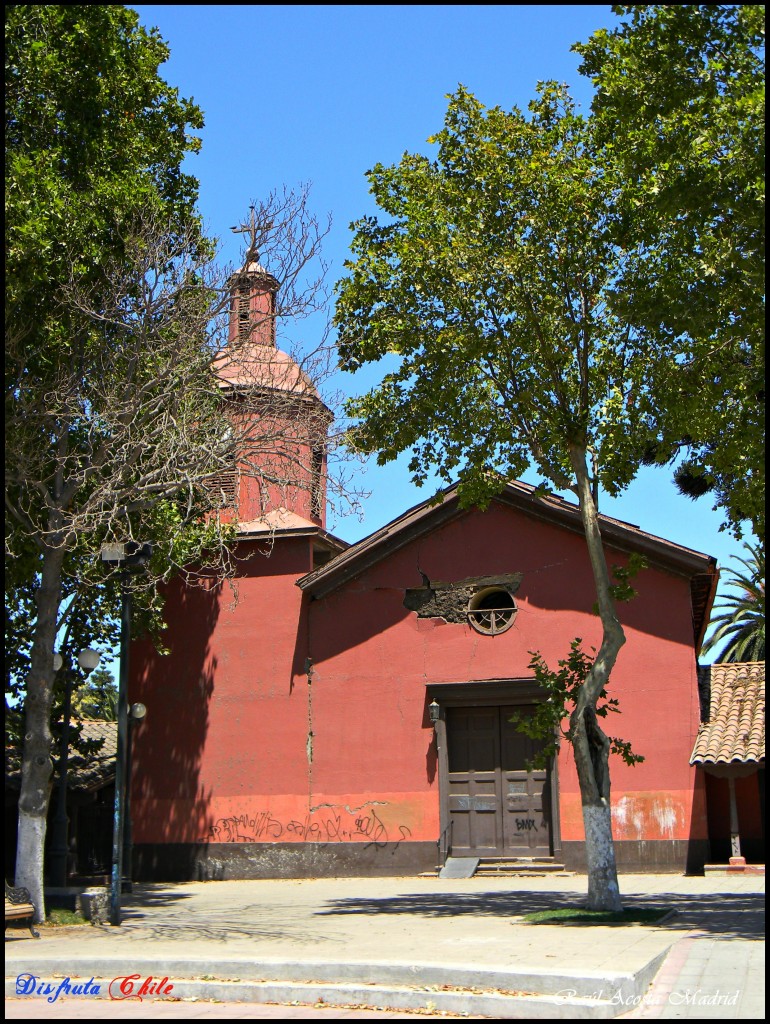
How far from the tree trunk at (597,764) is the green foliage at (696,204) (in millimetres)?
2235

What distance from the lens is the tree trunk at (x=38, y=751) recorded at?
13398mm

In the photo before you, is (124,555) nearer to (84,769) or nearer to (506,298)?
(506,298)

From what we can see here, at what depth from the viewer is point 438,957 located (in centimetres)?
918

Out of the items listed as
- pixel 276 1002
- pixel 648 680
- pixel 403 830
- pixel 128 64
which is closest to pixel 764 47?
pixel 128 64

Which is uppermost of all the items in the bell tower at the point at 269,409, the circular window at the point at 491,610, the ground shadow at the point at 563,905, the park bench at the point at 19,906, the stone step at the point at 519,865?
the bell tower at the point at 269,409

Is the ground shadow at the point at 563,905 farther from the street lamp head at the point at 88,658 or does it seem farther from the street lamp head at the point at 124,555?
the street lamp head at the point at 124,555

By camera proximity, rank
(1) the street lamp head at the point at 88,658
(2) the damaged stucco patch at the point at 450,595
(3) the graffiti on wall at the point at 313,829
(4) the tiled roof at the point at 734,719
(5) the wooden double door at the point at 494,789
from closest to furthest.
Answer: (1) the street lamp head at the point at 88,658 < (4) the tiled roof at the point at 734,719 < (5) the wooden double door at the point at 494,789 < (3) the graffiti on wall at the point at 313,829 < (2) the damaged stucco patch at the point at 450,595

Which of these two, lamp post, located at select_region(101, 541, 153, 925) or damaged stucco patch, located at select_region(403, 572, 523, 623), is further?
damaged stucco patch, located at select_region(403, 572, 523, 623)

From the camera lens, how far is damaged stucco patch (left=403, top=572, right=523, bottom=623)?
21092 mm

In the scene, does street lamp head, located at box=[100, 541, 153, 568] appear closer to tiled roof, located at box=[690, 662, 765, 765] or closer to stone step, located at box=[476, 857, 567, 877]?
stone step, located at box=[476, 857, 567, 877]

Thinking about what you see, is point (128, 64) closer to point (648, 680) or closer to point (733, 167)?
point (733, 167)

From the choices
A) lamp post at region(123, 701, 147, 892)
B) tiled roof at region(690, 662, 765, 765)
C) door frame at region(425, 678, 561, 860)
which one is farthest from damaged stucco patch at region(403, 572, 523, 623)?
lamp post at region(123, 701, 147, 892)

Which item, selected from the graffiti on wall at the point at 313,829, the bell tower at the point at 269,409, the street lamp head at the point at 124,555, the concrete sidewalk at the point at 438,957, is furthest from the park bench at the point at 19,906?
the graffiti on wall at the point at 313,829

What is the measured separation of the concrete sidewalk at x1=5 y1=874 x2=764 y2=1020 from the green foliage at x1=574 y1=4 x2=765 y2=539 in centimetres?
555
